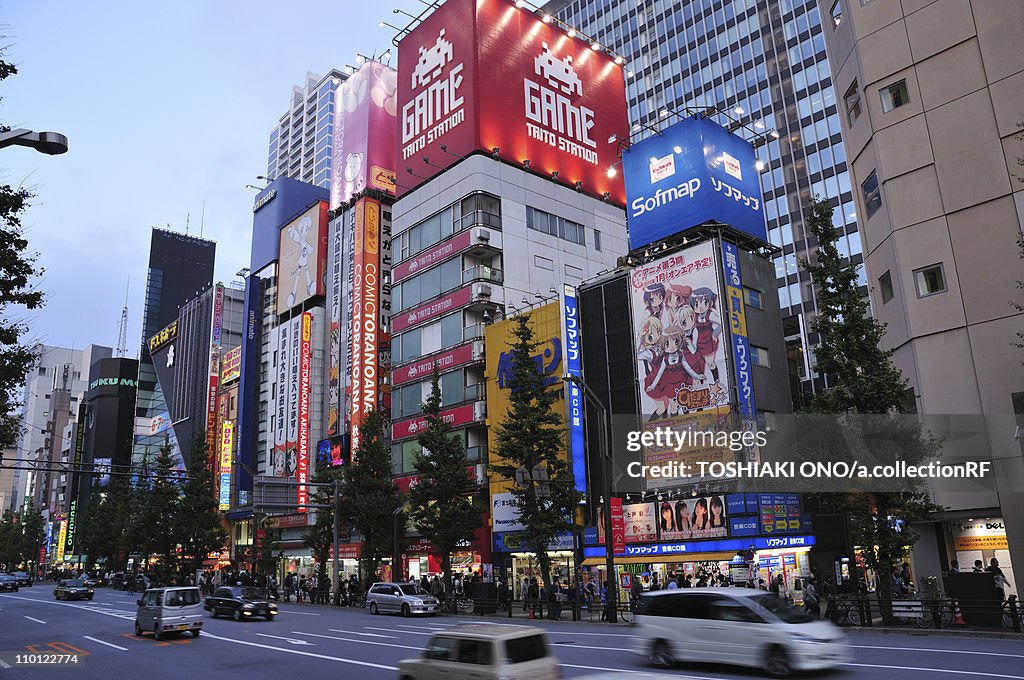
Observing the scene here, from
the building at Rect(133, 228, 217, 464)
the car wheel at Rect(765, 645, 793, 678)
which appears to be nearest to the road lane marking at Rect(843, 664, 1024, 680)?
the car wheel at Rect(765, 645, 793, 678)

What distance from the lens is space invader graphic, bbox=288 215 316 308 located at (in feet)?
237

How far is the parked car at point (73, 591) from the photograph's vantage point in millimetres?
51812

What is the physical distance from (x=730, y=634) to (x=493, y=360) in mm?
32666

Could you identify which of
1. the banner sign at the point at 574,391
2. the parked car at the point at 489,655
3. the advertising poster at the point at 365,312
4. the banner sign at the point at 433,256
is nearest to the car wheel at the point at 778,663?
the parked car at the point at 489,655

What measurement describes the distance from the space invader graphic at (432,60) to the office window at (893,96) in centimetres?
3584

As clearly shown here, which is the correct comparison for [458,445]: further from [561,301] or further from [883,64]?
[883,64]

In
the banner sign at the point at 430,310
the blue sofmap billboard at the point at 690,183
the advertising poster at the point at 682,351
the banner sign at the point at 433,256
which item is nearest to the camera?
the advertising poster at the point at 682,351

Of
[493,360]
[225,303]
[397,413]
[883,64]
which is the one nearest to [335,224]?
[397,413]

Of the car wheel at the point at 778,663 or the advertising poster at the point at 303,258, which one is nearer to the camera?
the car wheel at the point at 778,663

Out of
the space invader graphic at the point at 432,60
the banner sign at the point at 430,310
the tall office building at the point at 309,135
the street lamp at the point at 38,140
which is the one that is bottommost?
the street lamp at the point at 38,140

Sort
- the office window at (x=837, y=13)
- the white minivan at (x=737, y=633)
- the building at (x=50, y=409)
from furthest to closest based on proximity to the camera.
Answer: the building at (x=50, y=409) → the office window at (x=837, y=13) → the white minivan at (x=737, y=633)

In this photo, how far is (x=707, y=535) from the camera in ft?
111

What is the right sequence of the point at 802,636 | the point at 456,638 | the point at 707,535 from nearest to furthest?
the point at 456,638
the point at 802,636
the point at 707,535

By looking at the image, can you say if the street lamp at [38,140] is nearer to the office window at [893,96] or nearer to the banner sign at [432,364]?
the office window at [893,96]
